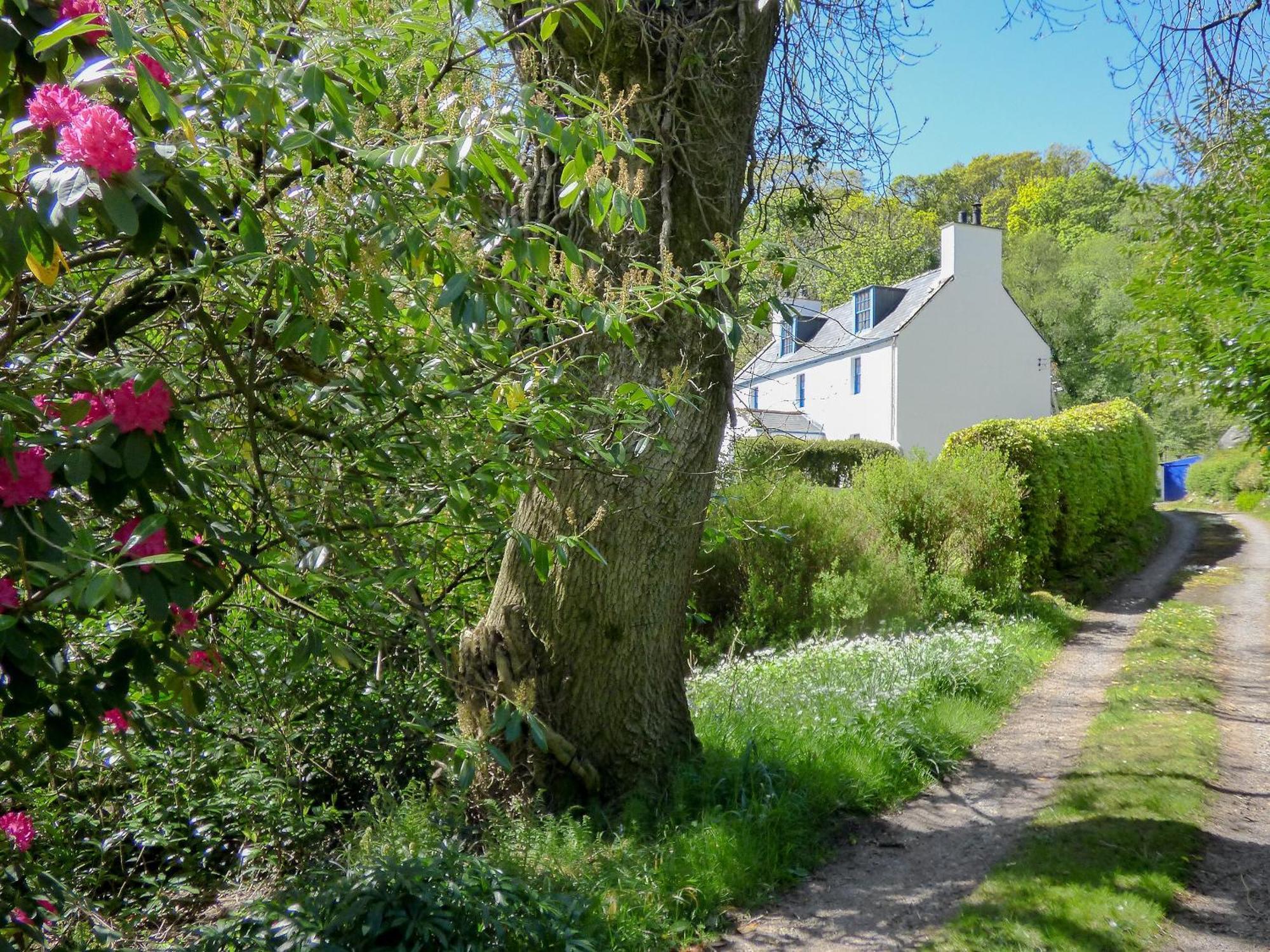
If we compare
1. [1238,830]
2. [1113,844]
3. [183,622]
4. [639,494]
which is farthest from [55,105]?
[1238,830]

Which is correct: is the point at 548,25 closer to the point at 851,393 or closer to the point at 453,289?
the point at 453,289

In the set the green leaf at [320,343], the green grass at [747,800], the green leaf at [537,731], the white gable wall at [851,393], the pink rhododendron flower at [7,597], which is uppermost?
the white gable wall at [851,393]

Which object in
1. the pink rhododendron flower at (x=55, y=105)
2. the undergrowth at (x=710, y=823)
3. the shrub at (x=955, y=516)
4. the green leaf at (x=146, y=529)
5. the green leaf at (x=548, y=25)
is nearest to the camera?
the pink rhododendron flower at (x=55, y=105)

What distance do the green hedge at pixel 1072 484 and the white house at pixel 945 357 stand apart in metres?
8.88

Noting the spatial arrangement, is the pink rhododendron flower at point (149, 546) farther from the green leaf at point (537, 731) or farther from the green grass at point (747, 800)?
the green grass at point (747, 800)

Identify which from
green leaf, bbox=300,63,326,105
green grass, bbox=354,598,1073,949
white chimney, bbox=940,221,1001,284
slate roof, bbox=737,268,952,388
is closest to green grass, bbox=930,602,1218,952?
green grass, bbox=354,598,1073,949

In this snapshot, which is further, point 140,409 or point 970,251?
point 970,251

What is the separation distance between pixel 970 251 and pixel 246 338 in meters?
29.6

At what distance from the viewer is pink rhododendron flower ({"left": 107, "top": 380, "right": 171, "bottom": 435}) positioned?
1.97 m

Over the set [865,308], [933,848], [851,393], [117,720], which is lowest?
[933,848]

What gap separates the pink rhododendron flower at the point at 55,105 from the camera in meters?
1.74

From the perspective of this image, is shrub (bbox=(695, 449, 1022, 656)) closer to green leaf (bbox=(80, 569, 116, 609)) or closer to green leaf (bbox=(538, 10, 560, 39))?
green leaf (bbox=(538, 10, 560, 39))

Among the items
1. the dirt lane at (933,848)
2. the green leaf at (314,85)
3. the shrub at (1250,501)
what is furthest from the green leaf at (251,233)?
the shrub at (1250,501)

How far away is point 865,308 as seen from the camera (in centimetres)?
3272
